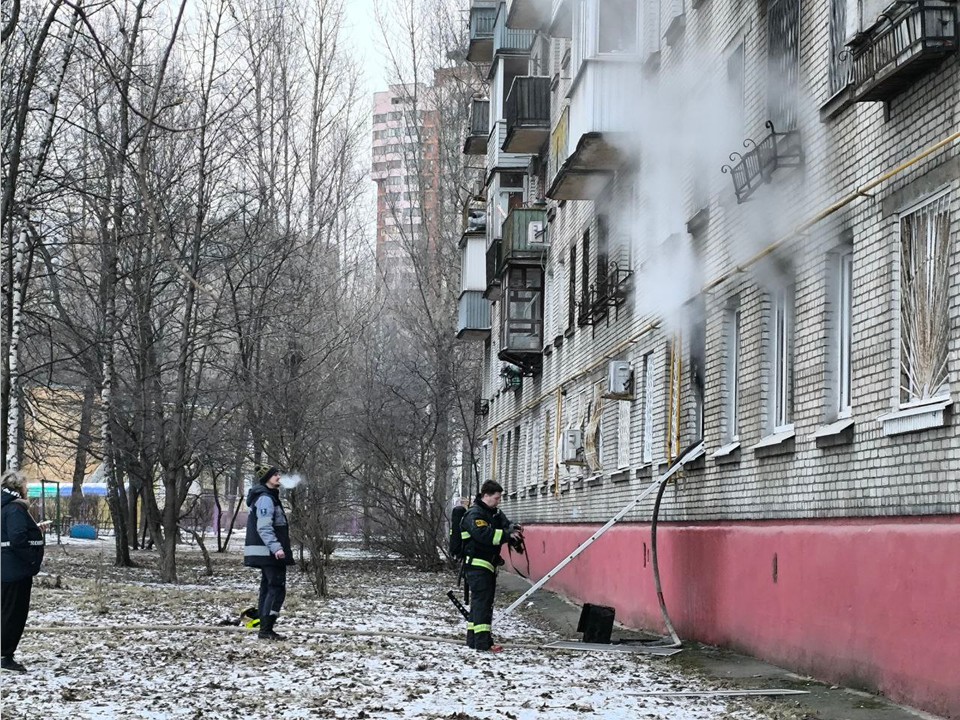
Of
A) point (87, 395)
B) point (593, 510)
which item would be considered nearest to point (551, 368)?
point (593, 510)

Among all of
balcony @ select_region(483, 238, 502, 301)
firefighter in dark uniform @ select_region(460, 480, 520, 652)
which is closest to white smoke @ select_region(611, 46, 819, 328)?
firefighter in dark uniform @ select_region(460, 480, 520, 652)

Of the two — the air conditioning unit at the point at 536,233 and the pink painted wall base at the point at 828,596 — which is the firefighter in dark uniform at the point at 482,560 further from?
the air conditioning unit at the point at 536,233

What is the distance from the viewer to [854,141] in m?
Answer: 11.3

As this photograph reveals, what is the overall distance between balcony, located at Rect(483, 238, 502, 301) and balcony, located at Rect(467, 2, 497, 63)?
663 cm

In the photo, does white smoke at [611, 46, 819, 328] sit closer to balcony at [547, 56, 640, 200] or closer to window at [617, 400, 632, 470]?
balcony at [547, 56, 640, 200]

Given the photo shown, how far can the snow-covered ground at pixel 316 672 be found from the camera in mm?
9250

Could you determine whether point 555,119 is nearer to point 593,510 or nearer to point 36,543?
point 593,510

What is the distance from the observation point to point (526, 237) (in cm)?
2986

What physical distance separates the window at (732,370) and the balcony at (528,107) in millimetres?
14350

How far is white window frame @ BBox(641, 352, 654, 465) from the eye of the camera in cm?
1836

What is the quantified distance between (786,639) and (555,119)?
18099mm

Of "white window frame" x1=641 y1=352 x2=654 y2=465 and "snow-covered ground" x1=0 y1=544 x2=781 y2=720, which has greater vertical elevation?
"white window frame" x1=641 y1=352 x2=654 y2=465

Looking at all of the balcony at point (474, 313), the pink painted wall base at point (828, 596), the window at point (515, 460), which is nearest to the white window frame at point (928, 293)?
the pink painted wall base at point (828, 596)

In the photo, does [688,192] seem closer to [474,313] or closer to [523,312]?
[523,312]
